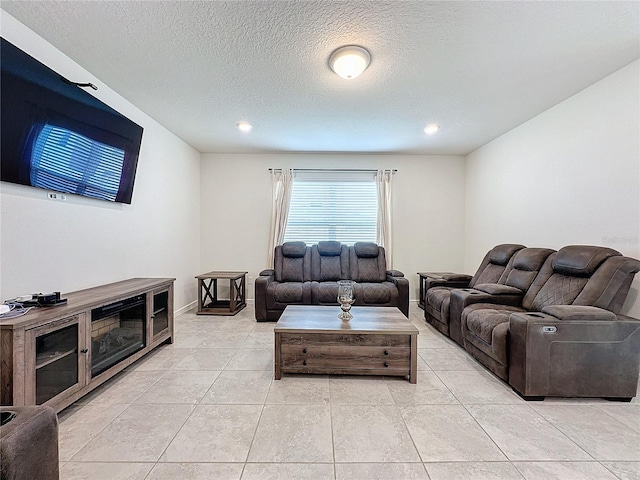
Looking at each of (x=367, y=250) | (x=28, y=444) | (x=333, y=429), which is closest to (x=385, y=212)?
(x=367, y=250)

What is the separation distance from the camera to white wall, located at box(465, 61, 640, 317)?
7.95ft

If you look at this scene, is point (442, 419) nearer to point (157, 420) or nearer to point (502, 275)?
point (157, 420)

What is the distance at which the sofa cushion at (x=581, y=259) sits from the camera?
242 centimetres

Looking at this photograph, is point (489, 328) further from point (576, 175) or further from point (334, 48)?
point (334, 48)

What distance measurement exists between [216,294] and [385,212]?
3203 mm

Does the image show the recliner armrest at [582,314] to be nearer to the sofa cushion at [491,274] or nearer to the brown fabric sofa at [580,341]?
the brown fabric sofa at [580,341]

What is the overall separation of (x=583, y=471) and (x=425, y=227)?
13.1 ft

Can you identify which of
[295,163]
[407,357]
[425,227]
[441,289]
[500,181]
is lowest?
[407,357]

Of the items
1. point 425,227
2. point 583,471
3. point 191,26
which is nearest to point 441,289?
point 425,227

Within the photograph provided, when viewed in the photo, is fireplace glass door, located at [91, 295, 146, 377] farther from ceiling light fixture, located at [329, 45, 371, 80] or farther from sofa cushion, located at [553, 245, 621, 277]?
sofa cushion, located at [553, 245, 621, 277]

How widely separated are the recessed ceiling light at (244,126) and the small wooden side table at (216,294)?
2092mm

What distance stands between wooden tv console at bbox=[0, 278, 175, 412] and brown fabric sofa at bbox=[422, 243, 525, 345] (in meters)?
3.14

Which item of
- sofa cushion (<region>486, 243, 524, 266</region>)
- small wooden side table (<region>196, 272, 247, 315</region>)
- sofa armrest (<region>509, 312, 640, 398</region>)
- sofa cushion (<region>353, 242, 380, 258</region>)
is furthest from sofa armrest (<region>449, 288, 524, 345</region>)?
small wooden side table (<region>196, 272, 247, 315</region>)

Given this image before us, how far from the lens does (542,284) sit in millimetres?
2885
